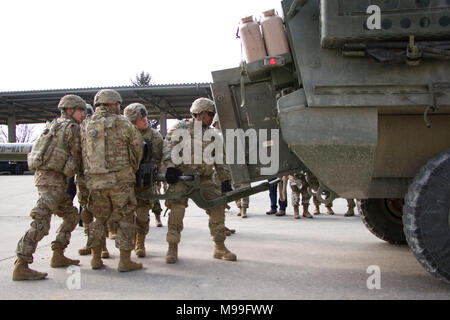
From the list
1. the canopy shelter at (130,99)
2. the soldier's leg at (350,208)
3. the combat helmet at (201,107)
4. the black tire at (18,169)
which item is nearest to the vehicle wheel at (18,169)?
the black tire at (18,169)

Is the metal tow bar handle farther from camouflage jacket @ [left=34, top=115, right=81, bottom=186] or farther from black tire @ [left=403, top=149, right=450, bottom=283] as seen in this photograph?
black tire @ [left=403, top=149, right=450, bottom=283]

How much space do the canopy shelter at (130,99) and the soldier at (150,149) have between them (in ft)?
39.3

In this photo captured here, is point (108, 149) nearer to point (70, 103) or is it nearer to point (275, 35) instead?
point (70, 103)

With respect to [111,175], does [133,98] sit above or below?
above

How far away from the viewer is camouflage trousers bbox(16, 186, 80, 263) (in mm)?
4043

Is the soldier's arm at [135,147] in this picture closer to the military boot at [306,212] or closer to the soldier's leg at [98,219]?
the soldier's leg at [98,219]

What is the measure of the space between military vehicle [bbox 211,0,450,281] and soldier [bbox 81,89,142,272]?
1.48 meters

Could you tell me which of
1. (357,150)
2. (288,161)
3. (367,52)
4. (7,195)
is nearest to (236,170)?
(288,161)

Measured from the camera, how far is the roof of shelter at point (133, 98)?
18.8 m

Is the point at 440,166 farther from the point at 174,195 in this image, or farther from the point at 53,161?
the point at 53,161

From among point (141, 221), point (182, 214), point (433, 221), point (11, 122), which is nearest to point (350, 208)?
point (182, 214)

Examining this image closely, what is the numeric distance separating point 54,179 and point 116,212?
0.70m

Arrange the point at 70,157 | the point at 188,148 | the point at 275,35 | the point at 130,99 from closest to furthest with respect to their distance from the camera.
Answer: the point at 275,35
the point at 70,157
the point at 188,148
the point at 130,99

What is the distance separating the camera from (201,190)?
16.0ft
